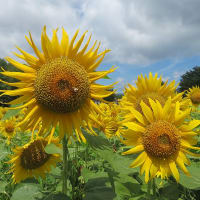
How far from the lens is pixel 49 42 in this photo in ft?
6.44

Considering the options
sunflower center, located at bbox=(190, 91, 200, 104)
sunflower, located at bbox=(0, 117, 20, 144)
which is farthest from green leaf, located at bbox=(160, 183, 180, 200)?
sunflower center, located at bbox=(190, 91, 200, 104)

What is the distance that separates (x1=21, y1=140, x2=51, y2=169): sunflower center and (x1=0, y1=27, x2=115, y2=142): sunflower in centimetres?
65

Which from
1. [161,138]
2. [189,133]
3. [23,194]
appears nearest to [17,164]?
[23,194]

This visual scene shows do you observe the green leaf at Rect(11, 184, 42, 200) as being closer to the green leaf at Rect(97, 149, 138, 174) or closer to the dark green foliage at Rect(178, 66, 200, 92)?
the green leaf at Rect(97, 149, 138, 174)

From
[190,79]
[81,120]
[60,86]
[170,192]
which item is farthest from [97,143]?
[190,79]

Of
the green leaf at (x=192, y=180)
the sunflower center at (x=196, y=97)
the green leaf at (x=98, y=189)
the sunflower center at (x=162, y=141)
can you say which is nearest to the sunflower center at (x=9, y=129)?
the green leaf at (x=98, y=189)

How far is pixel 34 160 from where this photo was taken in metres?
2.63

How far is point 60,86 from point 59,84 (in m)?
0.02

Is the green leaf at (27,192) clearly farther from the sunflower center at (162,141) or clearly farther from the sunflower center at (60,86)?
the sunflower center at (162,141)

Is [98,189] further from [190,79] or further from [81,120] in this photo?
[190,79]

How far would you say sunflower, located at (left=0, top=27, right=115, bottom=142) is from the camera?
1977 millimetres

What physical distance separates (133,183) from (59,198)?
3.33 feet

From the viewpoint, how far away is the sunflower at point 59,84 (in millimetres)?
1977

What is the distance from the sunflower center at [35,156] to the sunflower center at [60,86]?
0.84m
